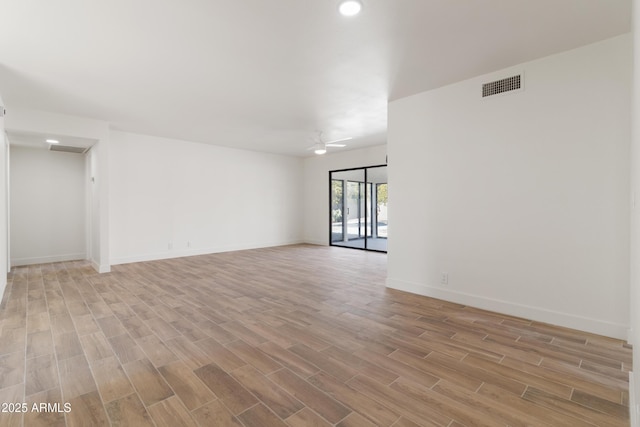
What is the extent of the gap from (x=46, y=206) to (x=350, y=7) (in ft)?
24.8

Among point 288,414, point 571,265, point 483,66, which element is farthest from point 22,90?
point 571,265

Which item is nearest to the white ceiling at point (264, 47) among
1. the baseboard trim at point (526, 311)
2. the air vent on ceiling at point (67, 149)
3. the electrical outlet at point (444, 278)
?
the air vent on ceiling at point (67, 149)

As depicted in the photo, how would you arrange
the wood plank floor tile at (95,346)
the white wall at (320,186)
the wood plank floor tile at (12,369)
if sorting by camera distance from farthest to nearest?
1. the white wall at (320,186)
2. the wood plank floor tile at (95,346)
3. the wood plank floor tile at (12,369)

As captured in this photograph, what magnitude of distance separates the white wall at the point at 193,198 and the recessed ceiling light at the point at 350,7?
18.9 feet

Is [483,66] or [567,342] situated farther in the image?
[483,66]

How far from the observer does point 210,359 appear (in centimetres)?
236

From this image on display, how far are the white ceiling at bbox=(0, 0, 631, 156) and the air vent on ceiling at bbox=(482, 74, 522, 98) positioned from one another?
211 mm

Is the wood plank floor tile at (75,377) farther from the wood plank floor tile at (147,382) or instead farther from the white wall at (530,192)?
the white wall at (530,192)

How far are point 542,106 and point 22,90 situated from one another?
628cm

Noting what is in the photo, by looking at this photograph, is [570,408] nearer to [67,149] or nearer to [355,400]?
[355,400]

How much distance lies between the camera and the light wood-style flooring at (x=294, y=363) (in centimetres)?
174

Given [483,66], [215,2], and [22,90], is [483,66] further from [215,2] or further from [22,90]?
[22,90]

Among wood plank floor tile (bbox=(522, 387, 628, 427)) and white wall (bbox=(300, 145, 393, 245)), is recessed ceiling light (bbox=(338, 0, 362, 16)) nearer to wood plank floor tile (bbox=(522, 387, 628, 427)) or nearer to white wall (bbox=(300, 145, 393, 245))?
wood plank floor tile (bbox=(522, 387, 628, 427))

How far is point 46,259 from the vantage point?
252 inches
